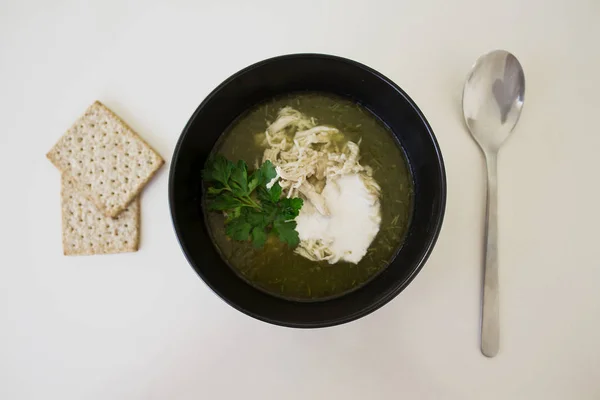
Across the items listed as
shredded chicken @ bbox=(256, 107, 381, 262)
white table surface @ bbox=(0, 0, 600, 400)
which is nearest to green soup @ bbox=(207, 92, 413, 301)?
shredded chicken @ bbox=(256, 107, 381, 262)

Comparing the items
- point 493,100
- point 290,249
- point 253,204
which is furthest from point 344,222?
point 493,100

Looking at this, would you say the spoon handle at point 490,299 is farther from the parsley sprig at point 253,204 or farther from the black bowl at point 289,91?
the parsley sprig at point 253,204

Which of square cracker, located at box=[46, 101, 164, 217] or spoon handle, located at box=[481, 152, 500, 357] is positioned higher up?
square cracker, located at box=[46, 101, 164, 217]

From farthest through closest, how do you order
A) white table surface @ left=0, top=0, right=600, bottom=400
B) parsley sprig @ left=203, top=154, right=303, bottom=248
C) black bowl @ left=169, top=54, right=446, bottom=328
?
white table surface @ left=0, top=0, right=600, bottom=400 → parsley sprig @ left=203, top=154, right=303, bottom=248 → black bowl @ left=169, top=54, right=446, bottom=328

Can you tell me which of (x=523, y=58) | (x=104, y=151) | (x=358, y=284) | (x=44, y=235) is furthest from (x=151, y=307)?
(x=523, y=58)

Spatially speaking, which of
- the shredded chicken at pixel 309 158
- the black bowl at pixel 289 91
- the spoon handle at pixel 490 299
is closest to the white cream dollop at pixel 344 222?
the shredded chicken at pixel 309 158

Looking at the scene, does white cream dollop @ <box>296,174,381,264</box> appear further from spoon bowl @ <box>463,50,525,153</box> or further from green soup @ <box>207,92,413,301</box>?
spoon bowl @ <box>463,50,525,153</box>

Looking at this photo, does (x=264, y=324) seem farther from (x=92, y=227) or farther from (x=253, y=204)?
(x=92, y=227)
